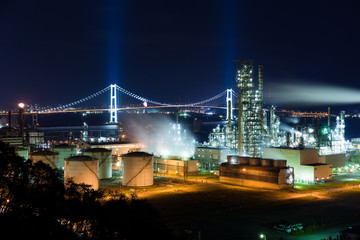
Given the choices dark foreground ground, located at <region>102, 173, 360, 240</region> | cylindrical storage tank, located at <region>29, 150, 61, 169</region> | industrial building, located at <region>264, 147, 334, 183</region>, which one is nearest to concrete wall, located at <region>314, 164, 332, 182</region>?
industrial building, located at <region>264, 147, 334, 183</region>

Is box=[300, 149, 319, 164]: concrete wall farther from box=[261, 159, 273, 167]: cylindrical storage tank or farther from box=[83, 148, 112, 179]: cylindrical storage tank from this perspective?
box=[83, 148, 112, 179]: cylindrical storage tank

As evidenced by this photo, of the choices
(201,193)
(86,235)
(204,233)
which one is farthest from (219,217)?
(86,235)

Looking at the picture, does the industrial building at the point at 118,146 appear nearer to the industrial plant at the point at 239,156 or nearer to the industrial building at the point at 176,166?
the industrial plant at the point at 239,156

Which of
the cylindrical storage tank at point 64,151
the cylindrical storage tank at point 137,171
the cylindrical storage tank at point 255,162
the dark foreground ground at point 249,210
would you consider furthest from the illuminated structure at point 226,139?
the cylindrical storage tank at point 64,151

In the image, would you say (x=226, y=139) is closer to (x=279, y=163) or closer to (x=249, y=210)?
(x=279, y=163)

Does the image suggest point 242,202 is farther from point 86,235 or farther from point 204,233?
point 86,235

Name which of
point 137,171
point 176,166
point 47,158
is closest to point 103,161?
point 47,158
